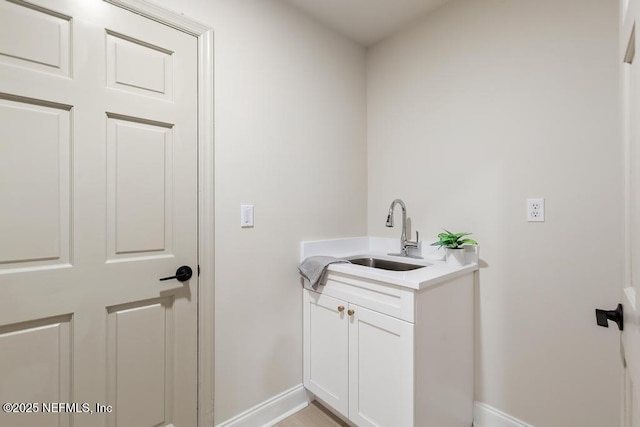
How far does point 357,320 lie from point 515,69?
63.3 inches

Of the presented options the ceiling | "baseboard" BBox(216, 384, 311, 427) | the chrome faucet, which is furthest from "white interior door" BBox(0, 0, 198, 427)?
the chrome faucet

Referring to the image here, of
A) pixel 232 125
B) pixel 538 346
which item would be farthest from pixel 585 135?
pixel 232 125

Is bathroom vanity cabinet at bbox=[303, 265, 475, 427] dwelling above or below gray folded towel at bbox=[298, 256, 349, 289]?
below

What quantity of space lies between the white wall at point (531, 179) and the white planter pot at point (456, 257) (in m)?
0.18

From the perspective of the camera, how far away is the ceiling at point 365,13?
6.08 feet

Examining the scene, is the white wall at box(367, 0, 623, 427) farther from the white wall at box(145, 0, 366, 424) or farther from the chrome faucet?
the white wall at box(145, 0, 366, 424)

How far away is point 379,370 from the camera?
143cm

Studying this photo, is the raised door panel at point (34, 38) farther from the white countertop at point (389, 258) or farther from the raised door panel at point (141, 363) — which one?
the white countertop at point (389, 258)

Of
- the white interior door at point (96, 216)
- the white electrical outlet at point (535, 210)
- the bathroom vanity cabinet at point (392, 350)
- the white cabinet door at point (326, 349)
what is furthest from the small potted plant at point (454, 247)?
the white interior door at point (96, 216)

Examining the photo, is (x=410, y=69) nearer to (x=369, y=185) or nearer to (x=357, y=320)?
(x=369, y=185)

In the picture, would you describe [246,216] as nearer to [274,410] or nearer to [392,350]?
[392,350]

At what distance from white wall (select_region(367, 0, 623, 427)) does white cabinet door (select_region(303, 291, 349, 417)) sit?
0.80m

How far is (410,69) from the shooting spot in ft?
6.79

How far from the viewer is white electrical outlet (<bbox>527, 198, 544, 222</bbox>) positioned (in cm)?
150
